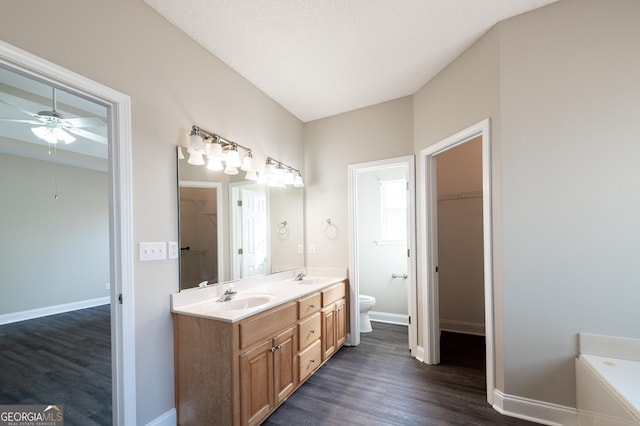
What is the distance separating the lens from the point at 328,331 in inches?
104

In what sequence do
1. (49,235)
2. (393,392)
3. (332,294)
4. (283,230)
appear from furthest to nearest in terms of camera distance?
(49,235)
(283,230)
(332,294)
(393,392)

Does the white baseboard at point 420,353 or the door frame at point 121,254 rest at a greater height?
the door frame at point 121,254

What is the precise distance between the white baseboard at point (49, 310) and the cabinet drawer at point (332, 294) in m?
5.10

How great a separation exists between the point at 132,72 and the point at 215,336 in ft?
5.56

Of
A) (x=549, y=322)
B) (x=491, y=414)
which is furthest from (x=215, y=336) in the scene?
(x=549, y=322)

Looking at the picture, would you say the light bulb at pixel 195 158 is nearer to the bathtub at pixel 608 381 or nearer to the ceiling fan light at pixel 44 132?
the ceiling fan light at pixel 44 132

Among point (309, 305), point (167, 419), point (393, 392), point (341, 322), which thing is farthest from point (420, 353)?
point (167, 419)

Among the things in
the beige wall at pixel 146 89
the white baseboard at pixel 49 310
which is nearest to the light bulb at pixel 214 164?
the beige wall at pixel 146 89

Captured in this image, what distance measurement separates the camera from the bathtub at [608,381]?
129 cm

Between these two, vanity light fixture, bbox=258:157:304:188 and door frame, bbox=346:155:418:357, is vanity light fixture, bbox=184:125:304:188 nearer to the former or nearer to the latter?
vanity light fixture, bbox=258:157:304:188

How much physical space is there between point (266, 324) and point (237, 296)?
18.3 inches

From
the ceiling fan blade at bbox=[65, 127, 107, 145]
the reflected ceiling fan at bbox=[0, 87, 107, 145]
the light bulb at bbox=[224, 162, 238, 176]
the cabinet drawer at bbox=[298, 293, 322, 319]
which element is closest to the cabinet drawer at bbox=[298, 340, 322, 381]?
the cabinet drawer at bbox=[298, 293, 322, 319]

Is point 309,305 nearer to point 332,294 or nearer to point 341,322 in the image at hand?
point 332,294

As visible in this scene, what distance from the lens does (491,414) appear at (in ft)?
6.08
